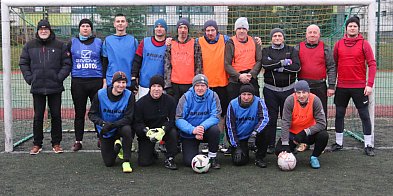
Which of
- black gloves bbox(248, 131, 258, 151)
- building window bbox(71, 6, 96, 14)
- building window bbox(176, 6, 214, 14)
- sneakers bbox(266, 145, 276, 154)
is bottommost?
sneakers bbox(266, 145, 276, 154)

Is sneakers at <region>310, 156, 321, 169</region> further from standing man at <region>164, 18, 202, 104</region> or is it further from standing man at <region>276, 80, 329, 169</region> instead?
standing man at <region>164, 18, 202, 104</region>

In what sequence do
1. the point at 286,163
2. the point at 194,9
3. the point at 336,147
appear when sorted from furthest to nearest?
the point at 194,9 < the point at 336,147 < the point at 286,163

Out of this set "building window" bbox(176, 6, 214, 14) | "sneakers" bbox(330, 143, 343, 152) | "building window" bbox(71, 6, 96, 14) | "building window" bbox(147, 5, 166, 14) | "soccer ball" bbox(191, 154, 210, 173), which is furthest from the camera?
"building window" bbox(71, 6, 96, 14)

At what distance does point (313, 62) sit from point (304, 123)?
946mm

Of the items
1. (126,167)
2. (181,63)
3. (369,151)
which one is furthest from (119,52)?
(369,151)

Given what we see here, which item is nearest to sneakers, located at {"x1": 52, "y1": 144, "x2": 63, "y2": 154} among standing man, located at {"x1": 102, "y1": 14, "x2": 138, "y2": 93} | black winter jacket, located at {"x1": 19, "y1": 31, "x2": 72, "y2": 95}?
black winter jacket, located at {"x1": 19, "y1": 31, "x2": 72, "y2": 95}

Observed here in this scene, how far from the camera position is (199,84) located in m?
Answer: 5.71

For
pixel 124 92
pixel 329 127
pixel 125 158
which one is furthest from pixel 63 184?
pixel 329 127

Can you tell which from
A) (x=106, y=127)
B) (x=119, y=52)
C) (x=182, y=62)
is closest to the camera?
(x=106, y=127)

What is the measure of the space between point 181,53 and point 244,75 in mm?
865

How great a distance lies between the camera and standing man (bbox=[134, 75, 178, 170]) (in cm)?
576

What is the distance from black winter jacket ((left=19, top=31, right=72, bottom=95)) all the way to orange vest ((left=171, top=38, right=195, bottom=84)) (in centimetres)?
143

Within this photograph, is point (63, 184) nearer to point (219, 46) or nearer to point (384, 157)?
point (219, 46)

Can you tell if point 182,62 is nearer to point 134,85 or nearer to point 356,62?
point 134,85
